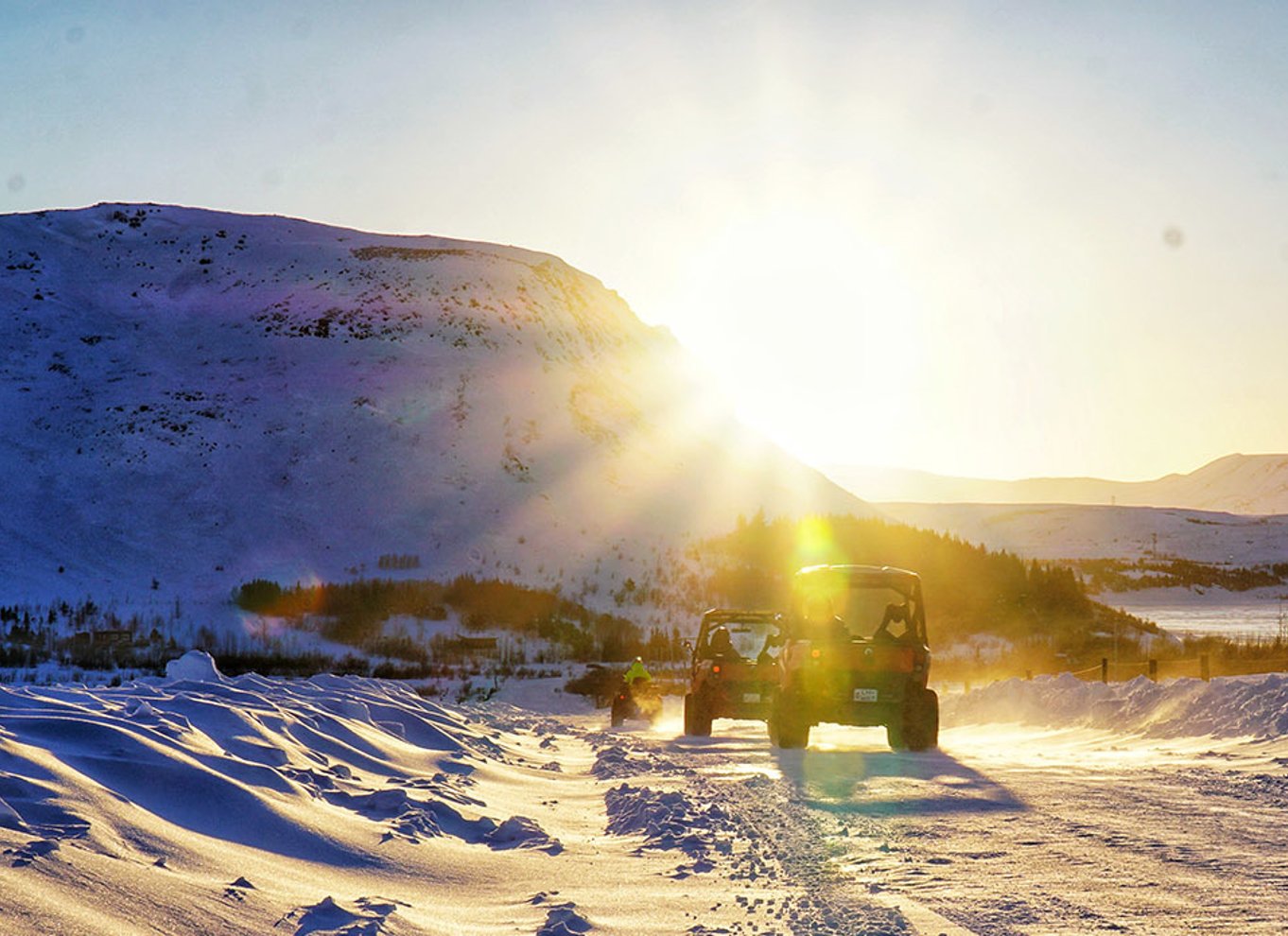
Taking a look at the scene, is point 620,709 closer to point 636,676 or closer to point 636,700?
point 636,700

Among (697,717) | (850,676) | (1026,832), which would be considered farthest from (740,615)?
(1026,832)

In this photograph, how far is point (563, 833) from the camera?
943 centimetres

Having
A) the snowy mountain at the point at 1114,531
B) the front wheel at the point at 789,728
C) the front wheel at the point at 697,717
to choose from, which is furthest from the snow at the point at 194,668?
the snowy mountain at the point at 1114,531

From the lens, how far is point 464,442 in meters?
81.1

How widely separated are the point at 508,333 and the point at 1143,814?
88.6m

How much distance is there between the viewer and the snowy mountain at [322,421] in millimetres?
67938

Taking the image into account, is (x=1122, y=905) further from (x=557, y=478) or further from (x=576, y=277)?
(x=576, y=277)

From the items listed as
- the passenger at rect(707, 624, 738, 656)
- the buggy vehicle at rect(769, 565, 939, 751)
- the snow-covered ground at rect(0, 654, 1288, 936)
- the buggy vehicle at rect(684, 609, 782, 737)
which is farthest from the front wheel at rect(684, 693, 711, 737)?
the snow-covered ground at rect(0, 654, 1288, 936)

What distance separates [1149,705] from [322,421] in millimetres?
67696

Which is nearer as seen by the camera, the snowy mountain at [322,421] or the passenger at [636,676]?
the passenger at [636,676]

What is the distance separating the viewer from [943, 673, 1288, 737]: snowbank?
1642 cm

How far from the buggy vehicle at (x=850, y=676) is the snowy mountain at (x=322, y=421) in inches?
1834

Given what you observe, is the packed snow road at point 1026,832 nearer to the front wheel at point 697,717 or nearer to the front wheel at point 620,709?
the front wheel at point 697,717

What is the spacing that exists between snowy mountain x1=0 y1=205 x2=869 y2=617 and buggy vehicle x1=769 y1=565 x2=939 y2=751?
153 ft
